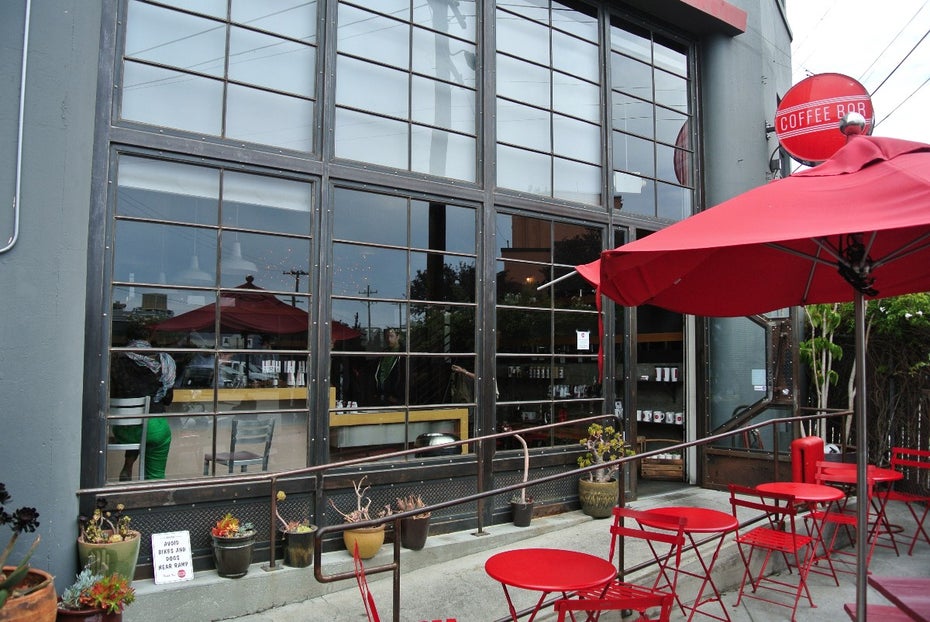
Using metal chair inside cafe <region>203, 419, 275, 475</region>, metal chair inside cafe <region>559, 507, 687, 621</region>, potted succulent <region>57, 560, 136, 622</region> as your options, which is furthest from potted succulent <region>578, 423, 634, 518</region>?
potted succulent <region>57, 560, 136, 622</region>

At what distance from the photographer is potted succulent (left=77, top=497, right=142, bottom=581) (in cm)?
406

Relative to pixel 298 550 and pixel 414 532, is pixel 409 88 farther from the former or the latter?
pixel 298 550

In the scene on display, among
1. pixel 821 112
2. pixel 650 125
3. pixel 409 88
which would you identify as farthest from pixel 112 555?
pixel 821 112

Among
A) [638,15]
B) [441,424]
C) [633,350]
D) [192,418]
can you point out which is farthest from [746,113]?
[192,418]

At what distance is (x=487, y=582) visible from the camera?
481 cm

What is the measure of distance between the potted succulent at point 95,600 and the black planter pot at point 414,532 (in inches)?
78.0

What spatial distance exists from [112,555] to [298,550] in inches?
45.8

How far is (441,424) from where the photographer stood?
19.5 ft

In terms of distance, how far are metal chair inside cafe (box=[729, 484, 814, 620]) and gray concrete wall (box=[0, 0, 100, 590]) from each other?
405 centimetres

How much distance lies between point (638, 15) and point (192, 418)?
6.03 m

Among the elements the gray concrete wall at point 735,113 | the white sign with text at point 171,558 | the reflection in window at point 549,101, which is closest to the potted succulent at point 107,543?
the white sign with text at point 171,558

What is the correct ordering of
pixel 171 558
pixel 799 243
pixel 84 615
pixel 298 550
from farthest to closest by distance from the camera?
1. pixel 298 550
2. pixel 171 558
3. pixel 799 243
4. pixel 84 615

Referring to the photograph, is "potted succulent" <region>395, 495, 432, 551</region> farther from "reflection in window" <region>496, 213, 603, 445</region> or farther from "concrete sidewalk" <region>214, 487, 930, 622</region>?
"reflection in window" <region>496, 213, 603, 445</region>

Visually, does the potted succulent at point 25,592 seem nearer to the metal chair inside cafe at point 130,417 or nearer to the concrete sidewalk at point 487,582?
→ the metal chair inside cafe at point 130,417
